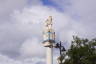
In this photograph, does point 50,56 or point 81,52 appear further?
point 50,56

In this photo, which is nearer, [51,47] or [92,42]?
[92,42]

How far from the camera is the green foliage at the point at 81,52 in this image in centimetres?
7169

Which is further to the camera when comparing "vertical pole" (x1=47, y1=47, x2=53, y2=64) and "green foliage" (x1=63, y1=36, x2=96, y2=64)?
"vertical pole" (x1=47, y1=47, x2=53, y2=64)

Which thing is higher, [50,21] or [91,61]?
[50,21]

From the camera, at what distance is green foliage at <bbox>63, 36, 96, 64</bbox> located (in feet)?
235

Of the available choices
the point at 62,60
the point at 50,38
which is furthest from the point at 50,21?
the point at 62,60

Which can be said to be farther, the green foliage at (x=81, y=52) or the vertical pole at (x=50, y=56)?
the vertical pole at (x=50, y=56)

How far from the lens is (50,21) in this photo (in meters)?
91.4

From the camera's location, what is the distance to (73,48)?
72.9 m

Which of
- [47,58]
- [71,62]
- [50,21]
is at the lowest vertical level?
[71,62]

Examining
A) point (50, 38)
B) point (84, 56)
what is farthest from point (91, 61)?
point (50, 38)

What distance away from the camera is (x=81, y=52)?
72.1 m

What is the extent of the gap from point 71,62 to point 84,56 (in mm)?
2992

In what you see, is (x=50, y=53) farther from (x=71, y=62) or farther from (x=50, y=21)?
(x=71, y=62)
